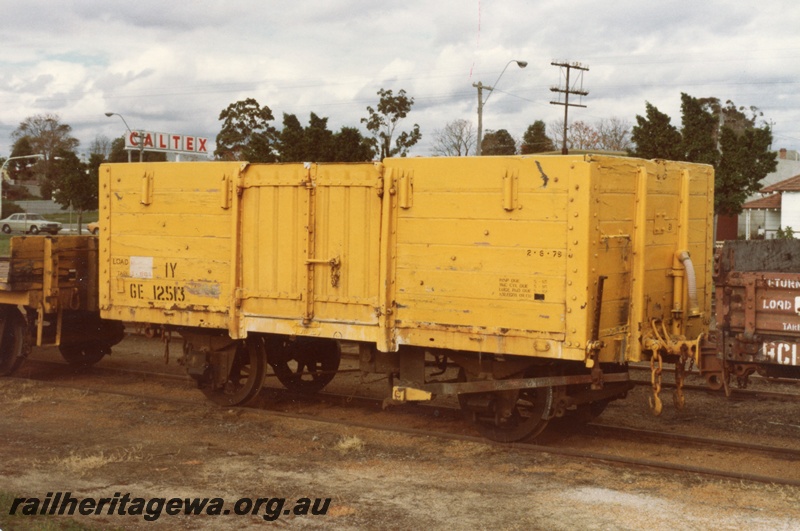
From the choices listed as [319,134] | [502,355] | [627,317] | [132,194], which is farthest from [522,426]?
[319,134]

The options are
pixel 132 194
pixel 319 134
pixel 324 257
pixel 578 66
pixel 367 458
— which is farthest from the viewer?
pixel 578 66

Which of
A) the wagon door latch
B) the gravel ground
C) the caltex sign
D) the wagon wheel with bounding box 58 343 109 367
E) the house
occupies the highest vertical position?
the caltex sign

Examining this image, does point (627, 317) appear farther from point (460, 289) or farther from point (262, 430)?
point (262, 430)

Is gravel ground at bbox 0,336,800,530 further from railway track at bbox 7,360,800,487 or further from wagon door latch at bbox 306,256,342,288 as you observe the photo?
wagon door latch at bbox 306,256,342,288

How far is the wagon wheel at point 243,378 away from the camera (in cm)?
1128

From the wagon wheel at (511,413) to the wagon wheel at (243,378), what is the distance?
2935 mm

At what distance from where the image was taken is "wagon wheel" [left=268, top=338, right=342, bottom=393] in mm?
11898

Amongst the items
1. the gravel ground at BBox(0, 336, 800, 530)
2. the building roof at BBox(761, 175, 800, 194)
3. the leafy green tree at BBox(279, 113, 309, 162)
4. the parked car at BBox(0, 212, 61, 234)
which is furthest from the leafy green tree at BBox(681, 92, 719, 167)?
the parked car at BBox(0, 212, 61, 234)

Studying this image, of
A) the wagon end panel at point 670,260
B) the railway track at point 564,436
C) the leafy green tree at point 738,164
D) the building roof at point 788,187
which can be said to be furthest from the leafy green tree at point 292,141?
the building roof at point 788,187

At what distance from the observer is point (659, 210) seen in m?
9.39

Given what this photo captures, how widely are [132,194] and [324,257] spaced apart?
3.04m

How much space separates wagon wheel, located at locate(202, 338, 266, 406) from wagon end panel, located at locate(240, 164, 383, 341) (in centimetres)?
82

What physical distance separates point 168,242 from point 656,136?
23.4 m

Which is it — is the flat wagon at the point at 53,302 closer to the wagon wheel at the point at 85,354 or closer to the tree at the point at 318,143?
the wagon wheel at the point at 85,354
